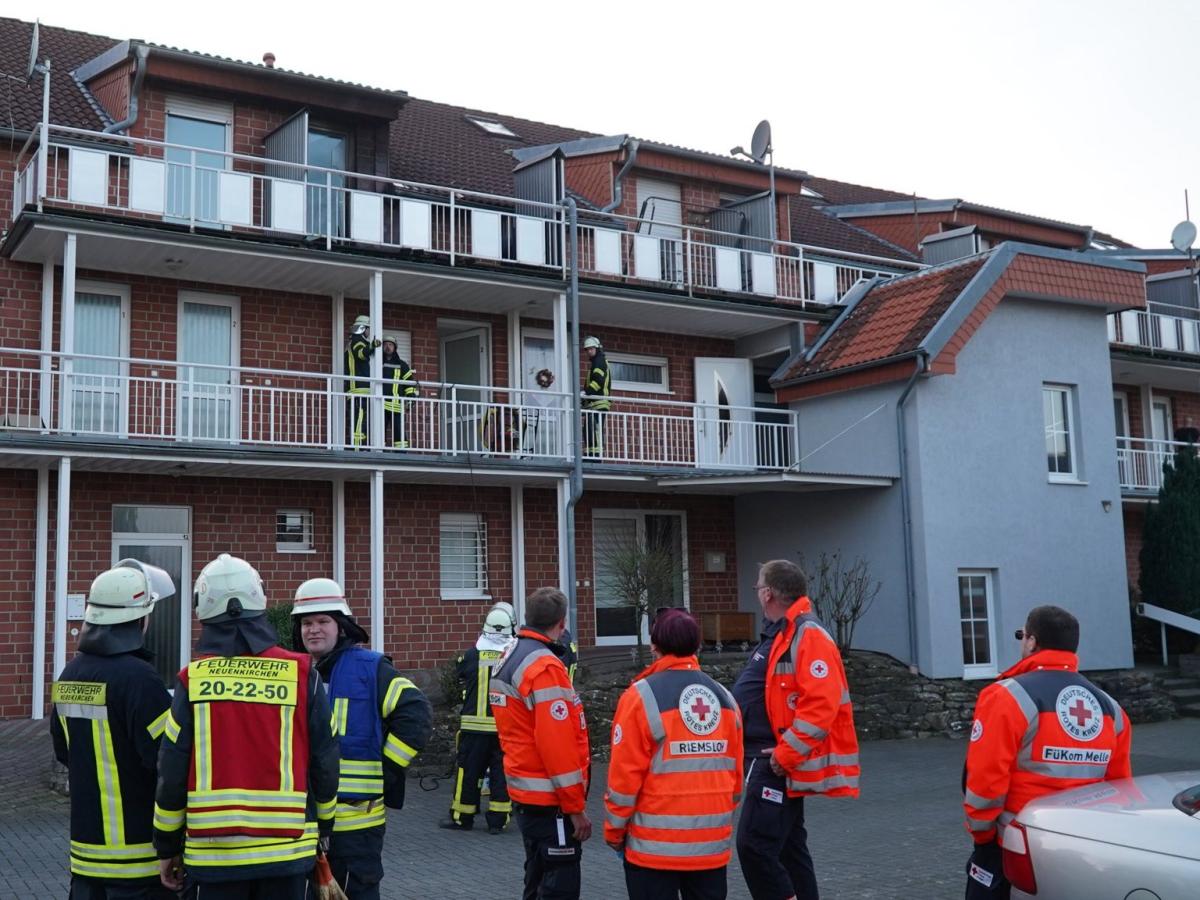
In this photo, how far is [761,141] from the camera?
2338cm

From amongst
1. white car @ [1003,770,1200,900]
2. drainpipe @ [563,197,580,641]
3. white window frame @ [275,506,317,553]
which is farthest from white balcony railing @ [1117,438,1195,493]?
white car @ [1003,770,1200,900]

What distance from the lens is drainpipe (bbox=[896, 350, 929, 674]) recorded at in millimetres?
18953

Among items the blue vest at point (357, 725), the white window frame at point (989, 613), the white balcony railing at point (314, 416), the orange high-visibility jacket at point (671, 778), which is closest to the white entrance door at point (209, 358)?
the white balcony railing at point (314, 416)

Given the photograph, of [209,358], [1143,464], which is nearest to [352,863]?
[209,358]

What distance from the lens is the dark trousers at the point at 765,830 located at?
6105 mm

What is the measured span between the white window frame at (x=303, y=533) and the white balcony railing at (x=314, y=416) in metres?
1.16

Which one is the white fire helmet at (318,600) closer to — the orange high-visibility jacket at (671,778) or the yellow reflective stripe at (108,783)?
the yellow reflective stripe at (108,783)

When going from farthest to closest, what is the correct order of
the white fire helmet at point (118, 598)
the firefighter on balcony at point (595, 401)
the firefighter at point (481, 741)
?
the firefighter on balcony at point (595, 401) → the firefighter at point (481, 741) → the white fire helmet at point (118, 598)

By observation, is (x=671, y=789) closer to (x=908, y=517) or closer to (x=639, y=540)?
(x=908, y=517)

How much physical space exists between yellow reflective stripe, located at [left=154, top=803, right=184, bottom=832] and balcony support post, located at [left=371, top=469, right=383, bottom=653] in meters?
12.7

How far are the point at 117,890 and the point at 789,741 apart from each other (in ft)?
9.78

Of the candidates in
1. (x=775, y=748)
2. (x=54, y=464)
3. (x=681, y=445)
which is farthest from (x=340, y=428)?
(x=775, y=748)

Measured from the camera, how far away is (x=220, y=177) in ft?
55.7

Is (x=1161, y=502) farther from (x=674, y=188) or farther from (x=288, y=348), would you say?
(x=288, y=348)
